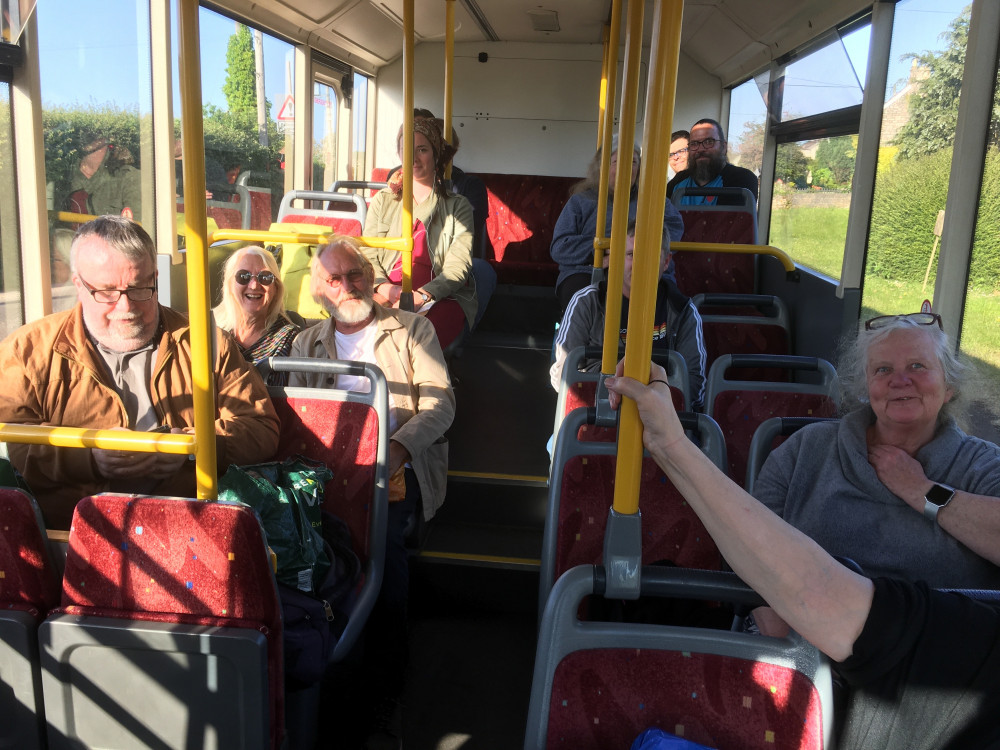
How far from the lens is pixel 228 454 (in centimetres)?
221

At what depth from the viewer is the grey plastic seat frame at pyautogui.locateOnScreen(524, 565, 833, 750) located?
47.3 inches

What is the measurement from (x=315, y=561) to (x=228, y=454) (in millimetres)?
444

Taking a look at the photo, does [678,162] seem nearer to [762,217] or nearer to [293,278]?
[762,217]

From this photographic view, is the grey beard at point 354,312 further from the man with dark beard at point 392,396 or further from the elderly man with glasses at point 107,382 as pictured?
the elderly man with glasses at point 107,382

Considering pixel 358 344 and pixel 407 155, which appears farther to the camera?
pixel 407 155

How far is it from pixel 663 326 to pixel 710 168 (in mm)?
2525

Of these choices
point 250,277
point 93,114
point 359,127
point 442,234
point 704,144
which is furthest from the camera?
point 359,127

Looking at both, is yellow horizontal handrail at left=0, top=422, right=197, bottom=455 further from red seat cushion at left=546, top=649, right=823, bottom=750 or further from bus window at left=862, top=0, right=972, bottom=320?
bus window at left=862, top=0, right=972, bottom=320

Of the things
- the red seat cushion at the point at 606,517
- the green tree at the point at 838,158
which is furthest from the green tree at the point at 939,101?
the red seat cushion at the point at 606,517

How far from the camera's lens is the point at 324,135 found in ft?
23.1

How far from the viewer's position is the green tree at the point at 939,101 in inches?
112

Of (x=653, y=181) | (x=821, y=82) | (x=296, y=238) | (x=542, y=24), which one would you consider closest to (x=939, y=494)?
(x=653, y=181)

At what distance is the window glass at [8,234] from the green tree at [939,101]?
141 inches

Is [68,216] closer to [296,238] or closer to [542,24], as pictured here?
[296,238]
